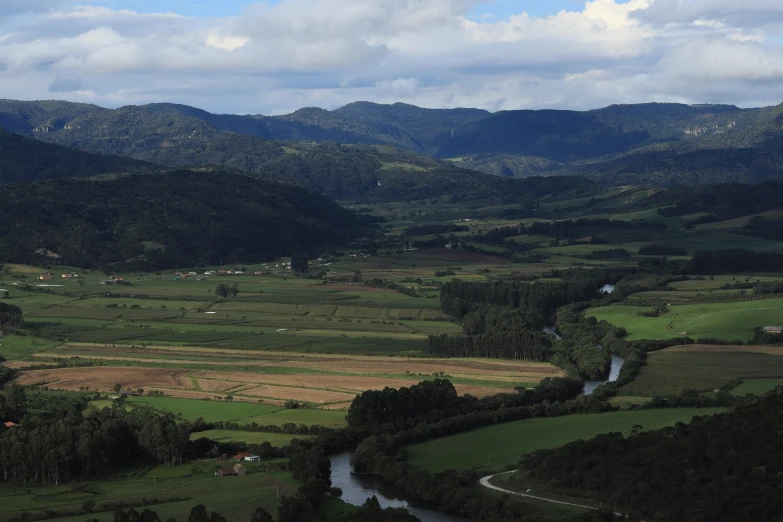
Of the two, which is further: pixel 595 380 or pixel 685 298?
pixel 685 298

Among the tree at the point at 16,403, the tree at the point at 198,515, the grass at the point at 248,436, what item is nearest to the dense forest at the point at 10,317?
the tree at the point at 16,403

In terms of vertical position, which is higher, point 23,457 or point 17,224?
point 17,224

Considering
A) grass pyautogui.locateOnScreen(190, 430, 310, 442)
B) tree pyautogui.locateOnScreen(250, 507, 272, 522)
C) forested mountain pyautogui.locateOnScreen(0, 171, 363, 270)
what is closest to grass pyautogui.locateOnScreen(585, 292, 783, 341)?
grass pyautogui.locateOnScreen(190, 430, 310, 442)

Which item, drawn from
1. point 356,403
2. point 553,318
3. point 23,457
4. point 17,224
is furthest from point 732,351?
point 17,224

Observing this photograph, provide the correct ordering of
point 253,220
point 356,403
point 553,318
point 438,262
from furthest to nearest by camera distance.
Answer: point 253,220
point 438,262
point 553,318
point 356,403

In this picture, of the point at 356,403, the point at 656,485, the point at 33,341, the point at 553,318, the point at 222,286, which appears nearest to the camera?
the point at 656,485

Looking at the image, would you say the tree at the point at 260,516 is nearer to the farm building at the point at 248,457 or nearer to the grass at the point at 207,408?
the farm building at the point at 248,457

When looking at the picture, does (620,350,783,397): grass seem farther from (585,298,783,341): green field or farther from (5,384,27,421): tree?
(5,384,27,421): tree

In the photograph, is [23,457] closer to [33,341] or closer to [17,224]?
[33,341]
